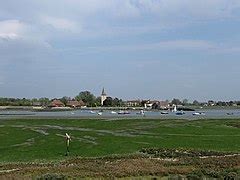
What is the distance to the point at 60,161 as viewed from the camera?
39000 millimetres

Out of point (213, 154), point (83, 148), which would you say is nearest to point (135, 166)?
point (213, 154)

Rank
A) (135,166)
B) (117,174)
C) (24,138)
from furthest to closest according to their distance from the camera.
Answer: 1. (24,138)
2. (135,166)
3. (117,174)

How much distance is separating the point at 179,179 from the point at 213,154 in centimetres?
1487

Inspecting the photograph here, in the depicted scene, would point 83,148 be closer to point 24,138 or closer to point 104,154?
point 104,154

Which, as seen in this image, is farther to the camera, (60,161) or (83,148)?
(83,148)

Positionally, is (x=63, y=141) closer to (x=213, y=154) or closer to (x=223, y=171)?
(x=213, y=154)

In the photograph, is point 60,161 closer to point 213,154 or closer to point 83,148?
point 83,148

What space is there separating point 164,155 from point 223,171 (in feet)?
36.0

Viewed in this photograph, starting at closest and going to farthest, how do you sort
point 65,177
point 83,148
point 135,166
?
1. point 65,177
2. point 135,166
3. point 83,148

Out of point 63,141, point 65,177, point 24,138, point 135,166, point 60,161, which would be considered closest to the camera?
point 65,177

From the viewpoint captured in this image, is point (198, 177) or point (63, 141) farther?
point (63, 141)

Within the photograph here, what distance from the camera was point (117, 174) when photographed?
3048cm

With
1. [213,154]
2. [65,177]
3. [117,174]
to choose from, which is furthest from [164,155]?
[65,177]

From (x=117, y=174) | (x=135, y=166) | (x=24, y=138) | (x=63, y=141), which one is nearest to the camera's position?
(x=117, y=174)
